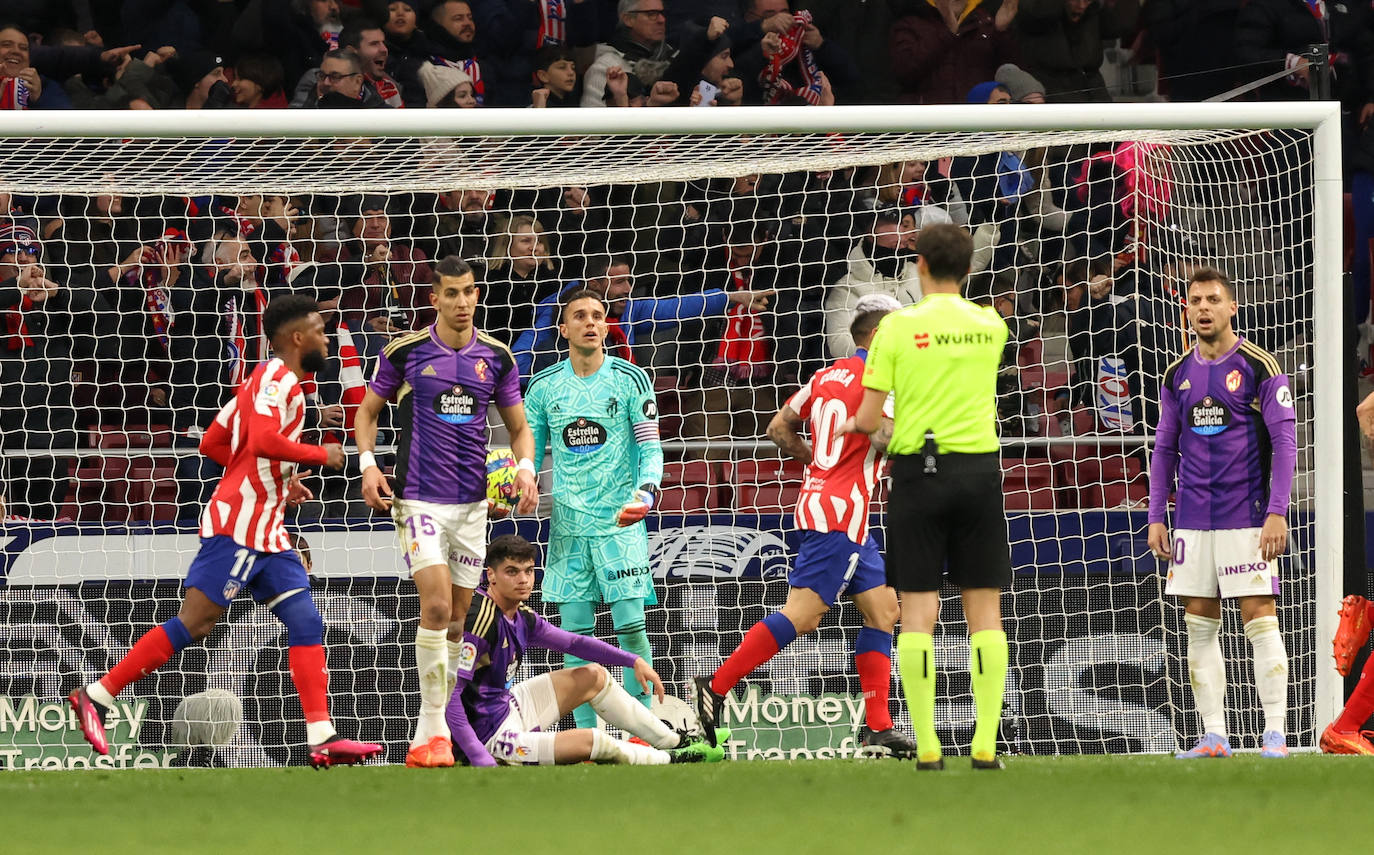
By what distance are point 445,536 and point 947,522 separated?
7.01 feet

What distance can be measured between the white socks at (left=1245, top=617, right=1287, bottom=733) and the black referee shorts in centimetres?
171

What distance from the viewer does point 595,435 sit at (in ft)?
25.2

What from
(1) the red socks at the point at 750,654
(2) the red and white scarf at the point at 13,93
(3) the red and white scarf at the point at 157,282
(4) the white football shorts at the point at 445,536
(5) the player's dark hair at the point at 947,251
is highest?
(2) the red and white scarf at the point at 13,93

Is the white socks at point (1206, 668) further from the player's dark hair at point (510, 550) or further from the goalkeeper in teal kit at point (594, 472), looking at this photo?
the player's dark hair at point (510, 550)

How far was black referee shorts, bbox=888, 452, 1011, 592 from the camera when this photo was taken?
565 centimetres

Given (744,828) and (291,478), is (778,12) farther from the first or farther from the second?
(744,828)

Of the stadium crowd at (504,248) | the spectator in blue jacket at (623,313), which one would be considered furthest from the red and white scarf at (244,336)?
the spectator in blue jacket at (623,313)

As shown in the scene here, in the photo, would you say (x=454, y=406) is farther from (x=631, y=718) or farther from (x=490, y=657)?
(x=631, y=718)

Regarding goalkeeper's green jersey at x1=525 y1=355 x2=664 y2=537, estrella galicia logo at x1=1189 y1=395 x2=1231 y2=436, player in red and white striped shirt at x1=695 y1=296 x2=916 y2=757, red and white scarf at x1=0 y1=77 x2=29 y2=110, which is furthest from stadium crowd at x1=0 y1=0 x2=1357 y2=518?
player in red and white striped shirt at x1=695 y1=296 x2=916 y2=757

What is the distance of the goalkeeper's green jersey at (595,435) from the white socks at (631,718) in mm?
742

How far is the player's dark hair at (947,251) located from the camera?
18.8 feet

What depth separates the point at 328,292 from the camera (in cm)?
972

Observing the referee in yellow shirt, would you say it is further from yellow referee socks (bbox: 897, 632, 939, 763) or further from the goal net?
the goal net

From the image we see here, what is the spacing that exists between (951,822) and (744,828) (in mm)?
531
